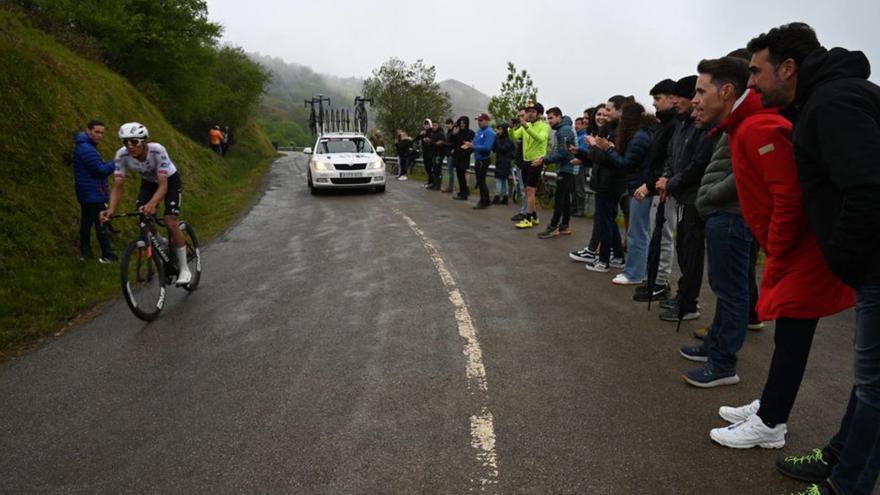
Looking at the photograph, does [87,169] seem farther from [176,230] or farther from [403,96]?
[403,96]

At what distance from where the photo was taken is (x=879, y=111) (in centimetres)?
→ 221

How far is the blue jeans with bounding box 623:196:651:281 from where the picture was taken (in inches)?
251

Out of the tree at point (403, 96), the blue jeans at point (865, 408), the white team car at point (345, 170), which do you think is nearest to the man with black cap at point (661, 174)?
the blue jeans at point (865, 408)

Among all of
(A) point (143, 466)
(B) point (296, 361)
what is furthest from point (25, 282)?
(A) point (143, 466)

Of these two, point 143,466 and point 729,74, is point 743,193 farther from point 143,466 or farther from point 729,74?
point 143,466

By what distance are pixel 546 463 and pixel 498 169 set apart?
35.0ft

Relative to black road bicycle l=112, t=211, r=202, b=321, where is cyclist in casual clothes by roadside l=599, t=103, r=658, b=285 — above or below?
above

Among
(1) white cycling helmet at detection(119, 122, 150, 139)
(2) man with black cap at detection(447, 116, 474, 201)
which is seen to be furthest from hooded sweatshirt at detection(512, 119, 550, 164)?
(1) white cycling helmet at detection(119, 122, 150, 139)

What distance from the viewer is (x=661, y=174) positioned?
226 inches

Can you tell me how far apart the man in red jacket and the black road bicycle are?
208 inches

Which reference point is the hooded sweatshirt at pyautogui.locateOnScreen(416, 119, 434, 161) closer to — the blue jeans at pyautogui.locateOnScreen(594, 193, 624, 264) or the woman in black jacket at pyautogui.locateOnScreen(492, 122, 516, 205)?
Answer: the woman in black jacket at pyautogui.locateOnScreen(492, 122, 516, 205)

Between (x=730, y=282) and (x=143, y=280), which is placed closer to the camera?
(x=730, y=282)

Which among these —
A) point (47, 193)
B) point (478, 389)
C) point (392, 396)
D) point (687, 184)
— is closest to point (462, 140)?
point (47, 193)

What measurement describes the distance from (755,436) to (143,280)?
565 cm
